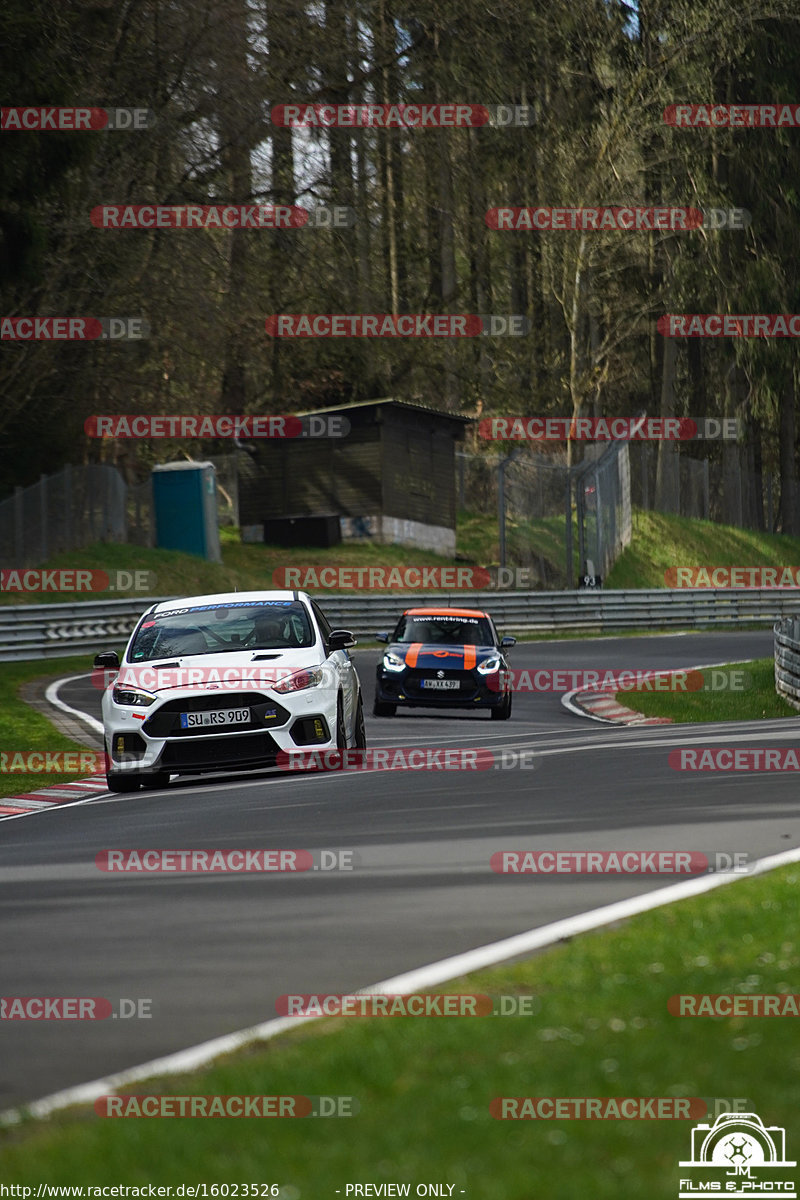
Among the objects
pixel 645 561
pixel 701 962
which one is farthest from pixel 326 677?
pixel 645 561

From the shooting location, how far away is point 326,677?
1536 centimetres

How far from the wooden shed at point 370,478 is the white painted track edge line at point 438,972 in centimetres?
4294

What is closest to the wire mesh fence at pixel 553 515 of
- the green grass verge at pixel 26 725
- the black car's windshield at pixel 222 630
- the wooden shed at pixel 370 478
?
the wooden shed at pixel 370 478

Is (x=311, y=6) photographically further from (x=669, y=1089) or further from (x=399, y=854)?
(x=669, y=1089)

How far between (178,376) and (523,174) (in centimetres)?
1597

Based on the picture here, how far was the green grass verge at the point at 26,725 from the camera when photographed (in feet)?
56.1

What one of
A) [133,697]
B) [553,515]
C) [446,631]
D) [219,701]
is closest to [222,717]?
[219,701]

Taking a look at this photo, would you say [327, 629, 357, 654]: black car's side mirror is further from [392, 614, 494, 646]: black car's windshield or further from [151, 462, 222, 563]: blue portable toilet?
[151, 462, 222, 563]: blue portable toilet

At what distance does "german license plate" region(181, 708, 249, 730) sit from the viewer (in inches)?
585

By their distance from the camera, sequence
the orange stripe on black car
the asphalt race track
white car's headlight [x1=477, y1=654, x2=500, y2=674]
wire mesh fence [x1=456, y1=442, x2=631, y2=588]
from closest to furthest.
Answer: the asphalt race track
white car's headlight [x1=477, y1=654, x2=500, y2=674]
the orange stripe on black car
wire mesh fence [x1=456, y1=442, x2=631, y2=588]

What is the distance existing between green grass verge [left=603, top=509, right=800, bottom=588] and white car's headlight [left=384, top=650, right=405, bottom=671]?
90.6ft

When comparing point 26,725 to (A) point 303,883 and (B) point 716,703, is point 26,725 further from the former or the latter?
(A) point 303,883

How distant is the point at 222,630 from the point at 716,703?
1200 cm

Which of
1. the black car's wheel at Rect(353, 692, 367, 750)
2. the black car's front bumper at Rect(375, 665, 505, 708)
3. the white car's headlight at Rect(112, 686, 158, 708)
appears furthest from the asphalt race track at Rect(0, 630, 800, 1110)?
the black car's front bumper at Rect(375, 665, 505, 708)
